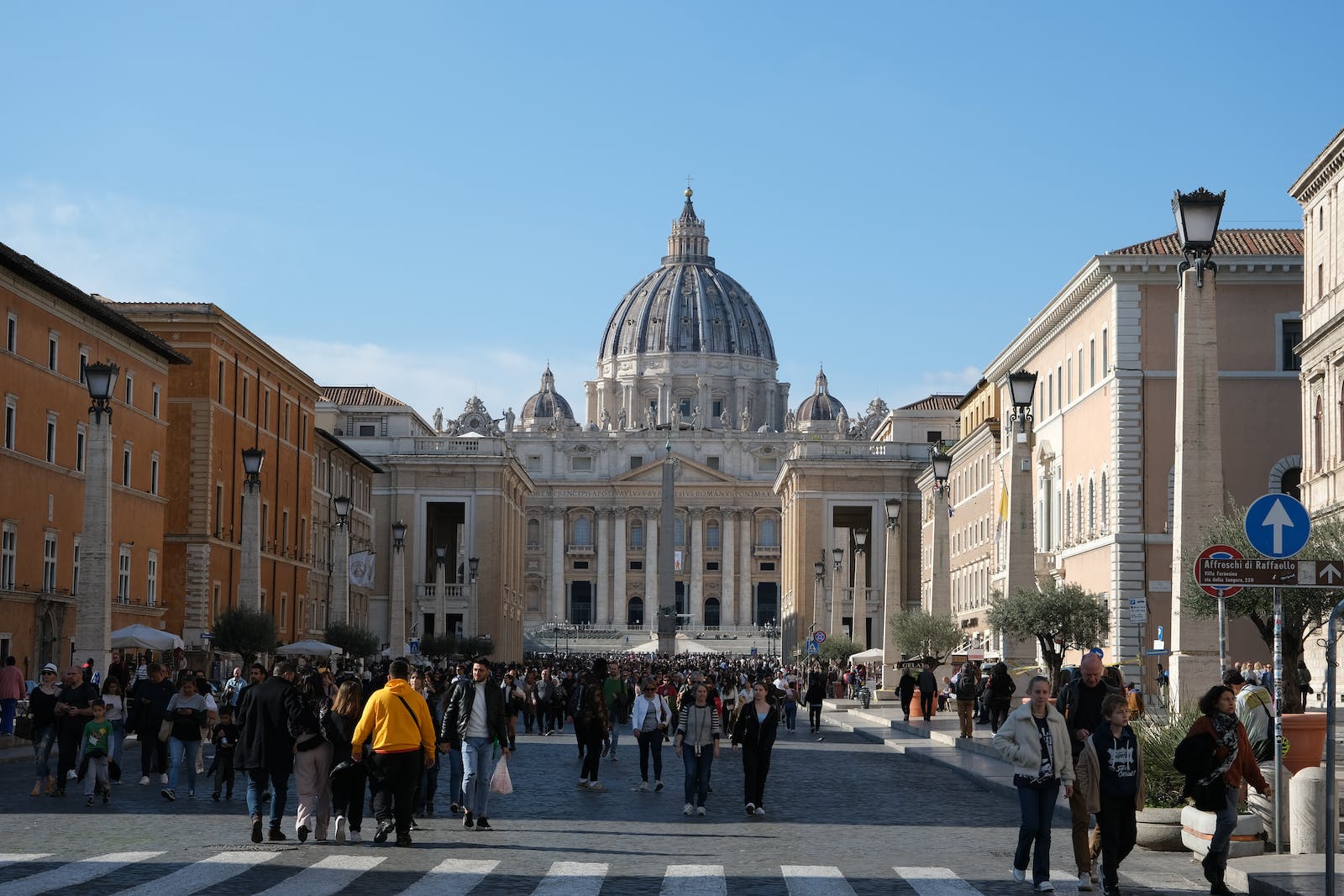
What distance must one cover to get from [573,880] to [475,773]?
3922mm

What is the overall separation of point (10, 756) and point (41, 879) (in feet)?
47.9

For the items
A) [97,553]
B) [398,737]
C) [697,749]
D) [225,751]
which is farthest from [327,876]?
[97,553]

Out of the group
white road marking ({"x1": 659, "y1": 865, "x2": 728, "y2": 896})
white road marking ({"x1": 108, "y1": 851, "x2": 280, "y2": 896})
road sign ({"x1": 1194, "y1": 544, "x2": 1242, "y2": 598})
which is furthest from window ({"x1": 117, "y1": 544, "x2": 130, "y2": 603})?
road sign ({"x1": 1194, "y1": 544, "x2": 1242, "y2": 598})

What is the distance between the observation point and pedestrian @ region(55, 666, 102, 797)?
68.3 feet

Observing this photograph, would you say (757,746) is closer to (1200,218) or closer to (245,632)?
(1200,218)

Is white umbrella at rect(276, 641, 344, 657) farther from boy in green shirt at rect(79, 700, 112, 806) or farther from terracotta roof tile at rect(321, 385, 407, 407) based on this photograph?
terracotta roof tile at rect(321, 385, 407, 407)

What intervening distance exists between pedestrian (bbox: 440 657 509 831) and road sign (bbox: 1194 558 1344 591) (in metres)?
6.69

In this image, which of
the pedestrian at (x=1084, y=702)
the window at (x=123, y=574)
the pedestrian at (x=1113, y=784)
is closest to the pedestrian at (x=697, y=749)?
the pedestrian at (x=1084, y=702)

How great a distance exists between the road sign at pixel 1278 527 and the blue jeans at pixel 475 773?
23.3 ft

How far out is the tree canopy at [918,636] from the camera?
5231cm

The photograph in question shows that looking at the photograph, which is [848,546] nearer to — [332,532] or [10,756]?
[332,532]

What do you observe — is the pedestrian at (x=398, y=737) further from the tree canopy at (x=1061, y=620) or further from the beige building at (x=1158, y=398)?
the beige building at (x=1158, y=398)

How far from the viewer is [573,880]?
45.7ft

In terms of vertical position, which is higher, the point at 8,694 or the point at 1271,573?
the point at 1271,573
